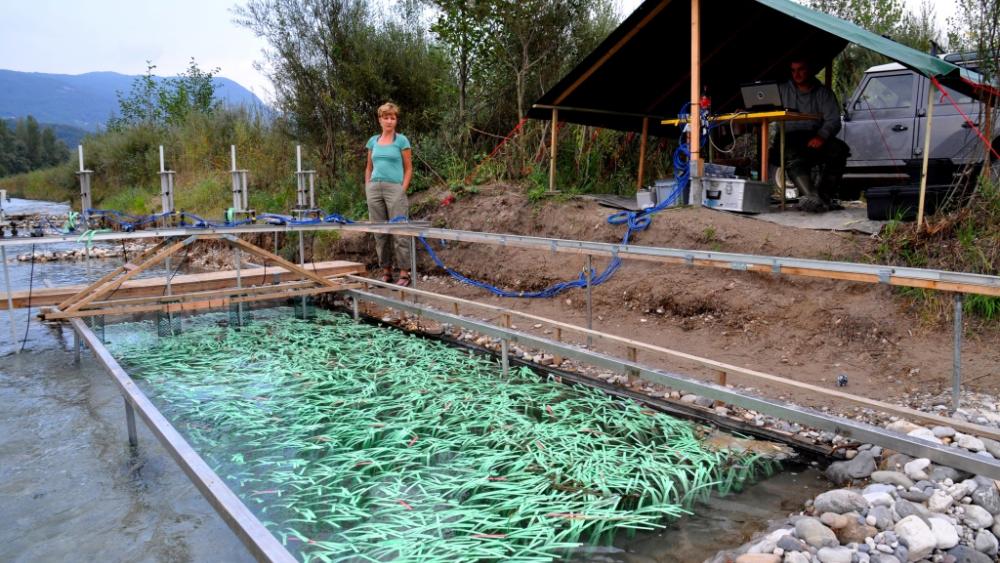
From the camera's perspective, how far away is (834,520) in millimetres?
2982

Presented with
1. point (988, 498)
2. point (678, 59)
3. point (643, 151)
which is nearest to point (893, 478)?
point (988, 498)

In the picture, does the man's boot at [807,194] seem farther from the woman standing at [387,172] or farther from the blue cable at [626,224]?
the woman standing at [387,172]

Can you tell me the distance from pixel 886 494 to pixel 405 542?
2064 millimetres

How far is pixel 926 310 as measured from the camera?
17.3 ft

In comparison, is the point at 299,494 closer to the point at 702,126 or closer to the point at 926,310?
the point at 926,310

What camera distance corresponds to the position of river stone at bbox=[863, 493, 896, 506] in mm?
3098

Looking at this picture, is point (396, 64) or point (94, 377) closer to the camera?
point (94, 377)

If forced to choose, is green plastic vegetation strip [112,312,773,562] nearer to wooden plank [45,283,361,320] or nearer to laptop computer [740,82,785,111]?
wooden plank [45,283,361,320]

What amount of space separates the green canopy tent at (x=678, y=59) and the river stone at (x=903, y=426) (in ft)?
12.0

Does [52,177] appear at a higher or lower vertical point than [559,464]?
higher

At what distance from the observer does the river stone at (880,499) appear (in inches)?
122

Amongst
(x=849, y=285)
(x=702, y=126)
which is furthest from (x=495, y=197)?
(x=849, y=285)

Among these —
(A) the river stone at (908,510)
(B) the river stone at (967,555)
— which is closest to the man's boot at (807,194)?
(A) the river stone at (908,510)

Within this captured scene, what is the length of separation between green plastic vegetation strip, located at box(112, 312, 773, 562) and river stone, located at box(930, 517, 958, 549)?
96 centimetres
